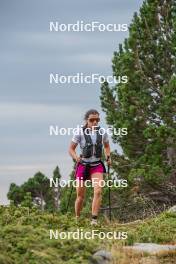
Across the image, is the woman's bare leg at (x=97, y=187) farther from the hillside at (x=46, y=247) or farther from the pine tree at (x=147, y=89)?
the pine tree at (x=147, y=89)

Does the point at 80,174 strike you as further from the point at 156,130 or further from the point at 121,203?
the point at 121,203

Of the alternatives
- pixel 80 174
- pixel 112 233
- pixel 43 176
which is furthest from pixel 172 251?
pixel 43 176

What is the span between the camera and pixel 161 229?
12375 mm

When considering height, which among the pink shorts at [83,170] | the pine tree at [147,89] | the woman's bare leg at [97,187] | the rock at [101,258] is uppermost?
the pine tree at [147,89]

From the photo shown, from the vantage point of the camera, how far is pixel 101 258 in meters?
8.31

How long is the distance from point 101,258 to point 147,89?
27.3 meters

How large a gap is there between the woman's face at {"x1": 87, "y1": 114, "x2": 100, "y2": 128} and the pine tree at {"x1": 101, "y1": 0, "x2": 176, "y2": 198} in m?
20.6

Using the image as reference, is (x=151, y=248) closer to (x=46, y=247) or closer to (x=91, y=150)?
(x=46, y=247)

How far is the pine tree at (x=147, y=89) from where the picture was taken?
33.7 meters

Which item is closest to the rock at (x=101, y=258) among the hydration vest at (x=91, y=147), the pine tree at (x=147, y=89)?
the hydration vest at (x=91, y=147)

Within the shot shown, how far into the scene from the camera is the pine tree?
3366 cm

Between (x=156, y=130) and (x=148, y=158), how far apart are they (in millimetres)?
2554

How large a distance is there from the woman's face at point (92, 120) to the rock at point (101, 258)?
424 centimetres

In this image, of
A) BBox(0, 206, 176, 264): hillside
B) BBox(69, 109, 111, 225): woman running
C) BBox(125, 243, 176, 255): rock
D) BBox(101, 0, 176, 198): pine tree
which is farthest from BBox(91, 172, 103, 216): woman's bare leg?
BBox(101, 0, 176, 198): pine tree
